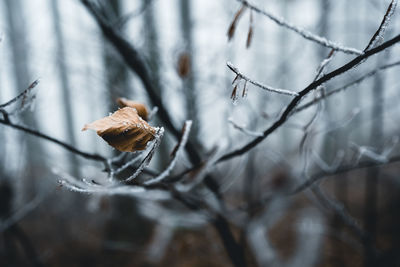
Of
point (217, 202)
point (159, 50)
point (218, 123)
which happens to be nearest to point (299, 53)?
point (218, 123)

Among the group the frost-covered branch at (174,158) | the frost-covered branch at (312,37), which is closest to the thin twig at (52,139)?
the frost-covered branch at (174,158)

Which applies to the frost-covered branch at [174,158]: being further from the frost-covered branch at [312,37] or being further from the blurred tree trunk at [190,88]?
the blurred tree trunk at [190,88]

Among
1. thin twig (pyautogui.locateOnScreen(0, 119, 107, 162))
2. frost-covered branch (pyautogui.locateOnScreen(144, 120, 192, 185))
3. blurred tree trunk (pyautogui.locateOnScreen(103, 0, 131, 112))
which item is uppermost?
blurred tree trunk (pyautogui.locateOnScreen(103, 0, 131, 112))

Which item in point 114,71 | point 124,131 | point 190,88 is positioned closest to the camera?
point 124,131

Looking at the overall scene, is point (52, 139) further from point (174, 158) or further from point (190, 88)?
point (190, 88)

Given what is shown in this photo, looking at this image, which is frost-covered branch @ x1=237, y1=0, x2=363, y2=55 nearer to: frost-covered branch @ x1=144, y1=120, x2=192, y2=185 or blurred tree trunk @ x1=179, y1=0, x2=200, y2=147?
frost-covered branch @ x1=144, y1=120, x2=192, y2=185

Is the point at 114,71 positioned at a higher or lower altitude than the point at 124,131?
higher

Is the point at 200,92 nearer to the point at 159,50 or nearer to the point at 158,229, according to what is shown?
the point at 159,50

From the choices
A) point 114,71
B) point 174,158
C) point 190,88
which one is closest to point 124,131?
point 174,158

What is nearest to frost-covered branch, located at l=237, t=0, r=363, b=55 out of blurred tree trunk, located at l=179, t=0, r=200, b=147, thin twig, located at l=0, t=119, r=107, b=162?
thin twig, located at l=0, t=119, r=107, b=162
